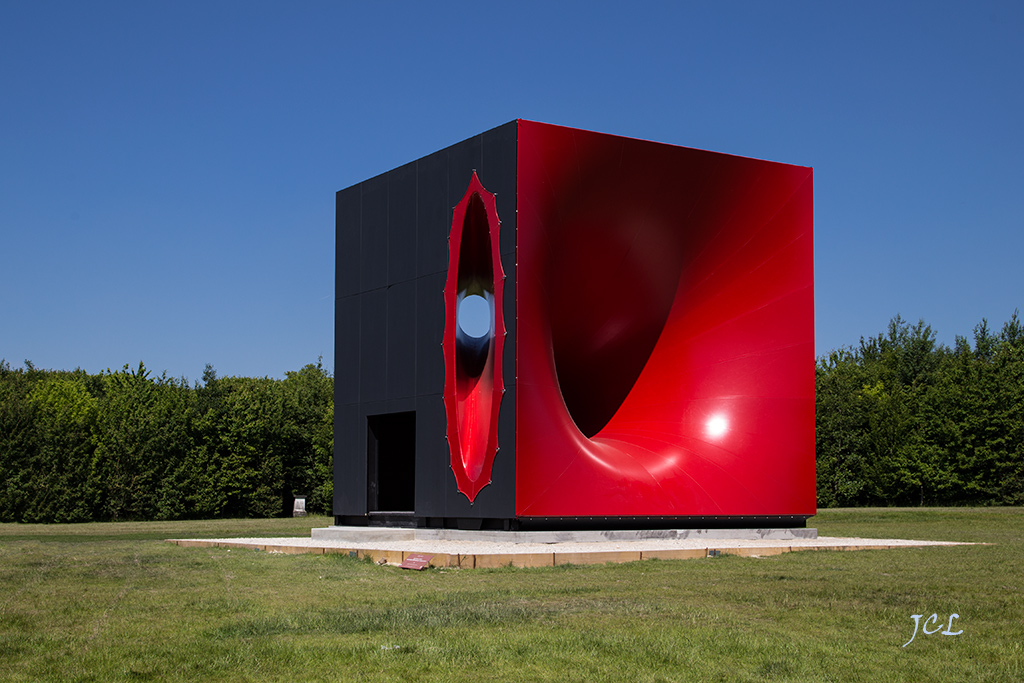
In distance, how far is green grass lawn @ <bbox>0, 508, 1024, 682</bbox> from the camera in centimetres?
594

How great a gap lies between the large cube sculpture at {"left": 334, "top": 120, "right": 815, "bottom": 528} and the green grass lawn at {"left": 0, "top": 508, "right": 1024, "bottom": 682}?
5673 mm

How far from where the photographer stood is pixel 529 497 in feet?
57.5

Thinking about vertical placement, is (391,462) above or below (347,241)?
below

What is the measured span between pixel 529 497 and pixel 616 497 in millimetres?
1701

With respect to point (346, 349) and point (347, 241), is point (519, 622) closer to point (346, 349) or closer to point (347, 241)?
point (346, 349)

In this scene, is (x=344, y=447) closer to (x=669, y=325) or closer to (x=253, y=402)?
(x=669, y=325)

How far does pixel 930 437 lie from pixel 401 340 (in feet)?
93.0

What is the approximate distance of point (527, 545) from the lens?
16531mm

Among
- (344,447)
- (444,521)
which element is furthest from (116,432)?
(444,521)

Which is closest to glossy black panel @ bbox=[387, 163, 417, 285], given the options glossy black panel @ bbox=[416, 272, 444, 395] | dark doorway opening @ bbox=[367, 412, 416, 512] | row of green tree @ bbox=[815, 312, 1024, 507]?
glossy black panel @ bbox=[416, 272, 444, 395]

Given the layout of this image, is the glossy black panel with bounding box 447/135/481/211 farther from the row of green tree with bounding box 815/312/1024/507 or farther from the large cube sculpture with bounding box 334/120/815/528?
the row of green tree with bounding box 815/312/1024/507

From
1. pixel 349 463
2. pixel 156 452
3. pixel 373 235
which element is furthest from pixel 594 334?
pixel 156 452

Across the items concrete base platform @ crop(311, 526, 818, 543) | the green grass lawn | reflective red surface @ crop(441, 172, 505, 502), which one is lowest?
concrete base platform @ crop(311, 526, 818, 543)

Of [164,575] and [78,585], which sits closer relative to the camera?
[78,585]
